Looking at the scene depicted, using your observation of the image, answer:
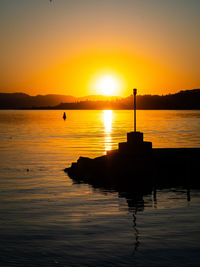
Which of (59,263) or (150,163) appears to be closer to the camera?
(59,263)

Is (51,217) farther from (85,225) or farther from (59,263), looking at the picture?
(59,263)

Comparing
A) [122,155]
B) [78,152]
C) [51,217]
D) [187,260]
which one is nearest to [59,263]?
[187,260]

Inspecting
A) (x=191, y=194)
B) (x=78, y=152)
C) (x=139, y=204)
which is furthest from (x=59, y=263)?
(x=78, y=152)

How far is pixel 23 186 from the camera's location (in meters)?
26.3

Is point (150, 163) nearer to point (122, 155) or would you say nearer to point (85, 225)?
point (122, 155)

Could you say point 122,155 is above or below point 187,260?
above

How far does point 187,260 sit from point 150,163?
16.2 meters

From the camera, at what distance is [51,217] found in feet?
58.6

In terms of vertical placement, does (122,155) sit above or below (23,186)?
above

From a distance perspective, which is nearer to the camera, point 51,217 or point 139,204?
point 51,217

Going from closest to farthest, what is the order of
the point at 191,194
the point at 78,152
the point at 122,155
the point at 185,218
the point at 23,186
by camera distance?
the point at 185,218, the point at 191,194, the point at 23,186, the point at 122,155, the point at 78,152

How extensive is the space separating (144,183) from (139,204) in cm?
630

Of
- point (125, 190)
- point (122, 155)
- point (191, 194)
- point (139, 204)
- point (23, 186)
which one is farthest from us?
point (122, 155)

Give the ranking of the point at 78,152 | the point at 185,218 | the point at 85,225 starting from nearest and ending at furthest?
the point at 85,225, the point at 185,218, the point at 78,152
